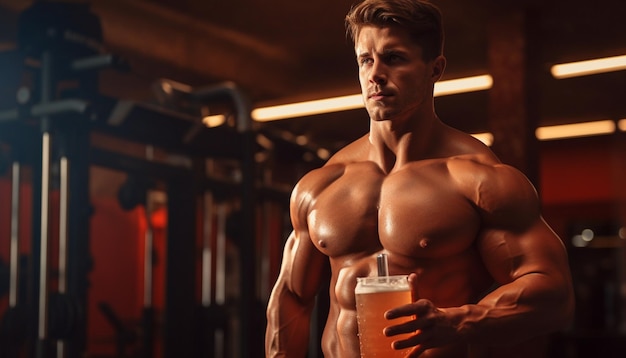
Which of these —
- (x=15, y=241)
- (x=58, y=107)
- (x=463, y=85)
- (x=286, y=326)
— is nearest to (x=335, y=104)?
(x=463, y=85)

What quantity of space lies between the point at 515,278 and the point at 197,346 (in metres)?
3.37

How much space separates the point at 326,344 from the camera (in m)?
1.62

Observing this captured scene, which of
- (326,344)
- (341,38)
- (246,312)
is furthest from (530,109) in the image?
(326,344)

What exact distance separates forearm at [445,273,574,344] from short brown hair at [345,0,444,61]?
427mm

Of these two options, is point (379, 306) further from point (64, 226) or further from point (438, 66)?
point (64, 226)

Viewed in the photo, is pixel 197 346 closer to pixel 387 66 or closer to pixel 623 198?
pixel 387 66

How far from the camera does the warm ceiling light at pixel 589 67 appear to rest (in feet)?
23.1

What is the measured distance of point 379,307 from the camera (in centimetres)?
134

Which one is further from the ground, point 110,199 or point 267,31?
point 267,31

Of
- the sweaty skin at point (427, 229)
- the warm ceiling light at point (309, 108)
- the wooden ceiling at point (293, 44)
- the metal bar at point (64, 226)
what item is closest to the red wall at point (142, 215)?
the warm ceiling light at point (309, 108)

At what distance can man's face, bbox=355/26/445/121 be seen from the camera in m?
1.47

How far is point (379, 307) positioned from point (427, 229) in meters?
0.18

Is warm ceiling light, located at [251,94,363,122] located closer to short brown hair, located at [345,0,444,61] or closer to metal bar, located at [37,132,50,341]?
metal bar, located at [37,132,50,341]

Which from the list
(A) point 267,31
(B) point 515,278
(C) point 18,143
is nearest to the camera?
(B) point 515,278
